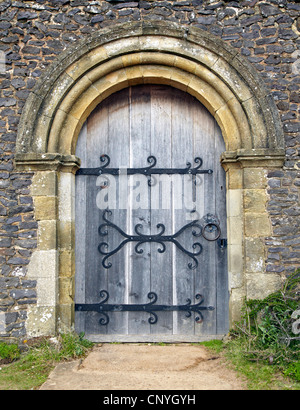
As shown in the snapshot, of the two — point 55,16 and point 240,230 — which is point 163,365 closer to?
point 240,230

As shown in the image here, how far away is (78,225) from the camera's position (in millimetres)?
4426

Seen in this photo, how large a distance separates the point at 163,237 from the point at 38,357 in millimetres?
1740

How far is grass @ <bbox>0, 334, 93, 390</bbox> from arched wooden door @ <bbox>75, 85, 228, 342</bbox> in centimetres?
40

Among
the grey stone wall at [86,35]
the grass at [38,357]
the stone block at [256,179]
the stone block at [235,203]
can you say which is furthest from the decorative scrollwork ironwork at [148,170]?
the grass at [38,357]

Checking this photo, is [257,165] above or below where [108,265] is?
above

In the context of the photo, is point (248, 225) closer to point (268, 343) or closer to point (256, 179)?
point (256, 179)

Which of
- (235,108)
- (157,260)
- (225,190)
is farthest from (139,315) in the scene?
(235,108)

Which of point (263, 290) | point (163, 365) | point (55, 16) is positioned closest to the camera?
point (163, 365)

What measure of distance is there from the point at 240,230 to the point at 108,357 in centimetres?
183

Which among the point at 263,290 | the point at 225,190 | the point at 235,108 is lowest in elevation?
the point at 263,290

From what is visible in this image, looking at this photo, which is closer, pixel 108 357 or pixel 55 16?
pixel 108 357

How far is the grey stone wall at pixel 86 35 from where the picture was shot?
401cm

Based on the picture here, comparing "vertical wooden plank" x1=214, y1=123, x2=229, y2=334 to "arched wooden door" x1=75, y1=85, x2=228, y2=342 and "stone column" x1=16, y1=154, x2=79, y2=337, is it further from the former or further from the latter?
"stone column" x1=16, y1=154, x2=79, y2=337

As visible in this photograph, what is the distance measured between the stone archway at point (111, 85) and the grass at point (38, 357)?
15 centimetres
